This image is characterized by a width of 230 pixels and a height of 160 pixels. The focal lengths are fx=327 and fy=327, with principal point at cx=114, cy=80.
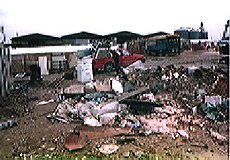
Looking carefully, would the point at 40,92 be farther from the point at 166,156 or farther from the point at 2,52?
the point at 166,156

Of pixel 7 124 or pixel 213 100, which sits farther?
pixel 213 100

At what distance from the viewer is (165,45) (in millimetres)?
24672

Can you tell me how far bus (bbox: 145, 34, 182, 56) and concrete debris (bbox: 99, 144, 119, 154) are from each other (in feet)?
56.1

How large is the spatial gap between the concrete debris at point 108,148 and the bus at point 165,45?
17.1 meters

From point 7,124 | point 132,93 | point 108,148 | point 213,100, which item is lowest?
point 108,148

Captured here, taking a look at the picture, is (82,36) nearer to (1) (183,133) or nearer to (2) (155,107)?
(2) (155,107)

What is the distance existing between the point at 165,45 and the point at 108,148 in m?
17.5

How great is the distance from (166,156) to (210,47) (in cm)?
2310

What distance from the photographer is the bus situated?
2456cm

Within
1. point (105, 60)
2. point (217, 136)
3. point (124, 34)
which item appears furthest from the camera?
point (124, 34)

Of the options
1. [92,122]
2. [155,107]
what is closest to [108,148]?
[92,122]

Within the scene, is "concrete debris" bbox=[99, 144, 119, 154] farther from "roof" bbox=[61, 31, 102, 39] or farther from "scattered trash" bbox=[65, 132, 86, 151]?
"roof" bbox=[61, 31, 102, 39]

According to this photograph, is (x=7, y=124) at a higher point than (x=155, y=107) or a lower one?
lower

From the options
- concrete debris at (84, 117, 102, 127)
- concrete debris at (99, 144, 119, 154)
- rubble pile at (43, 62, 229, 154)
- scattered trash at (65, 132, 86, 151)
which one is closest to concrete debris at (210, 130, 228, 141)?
rubble pile at (43, 62, 229, 154)
